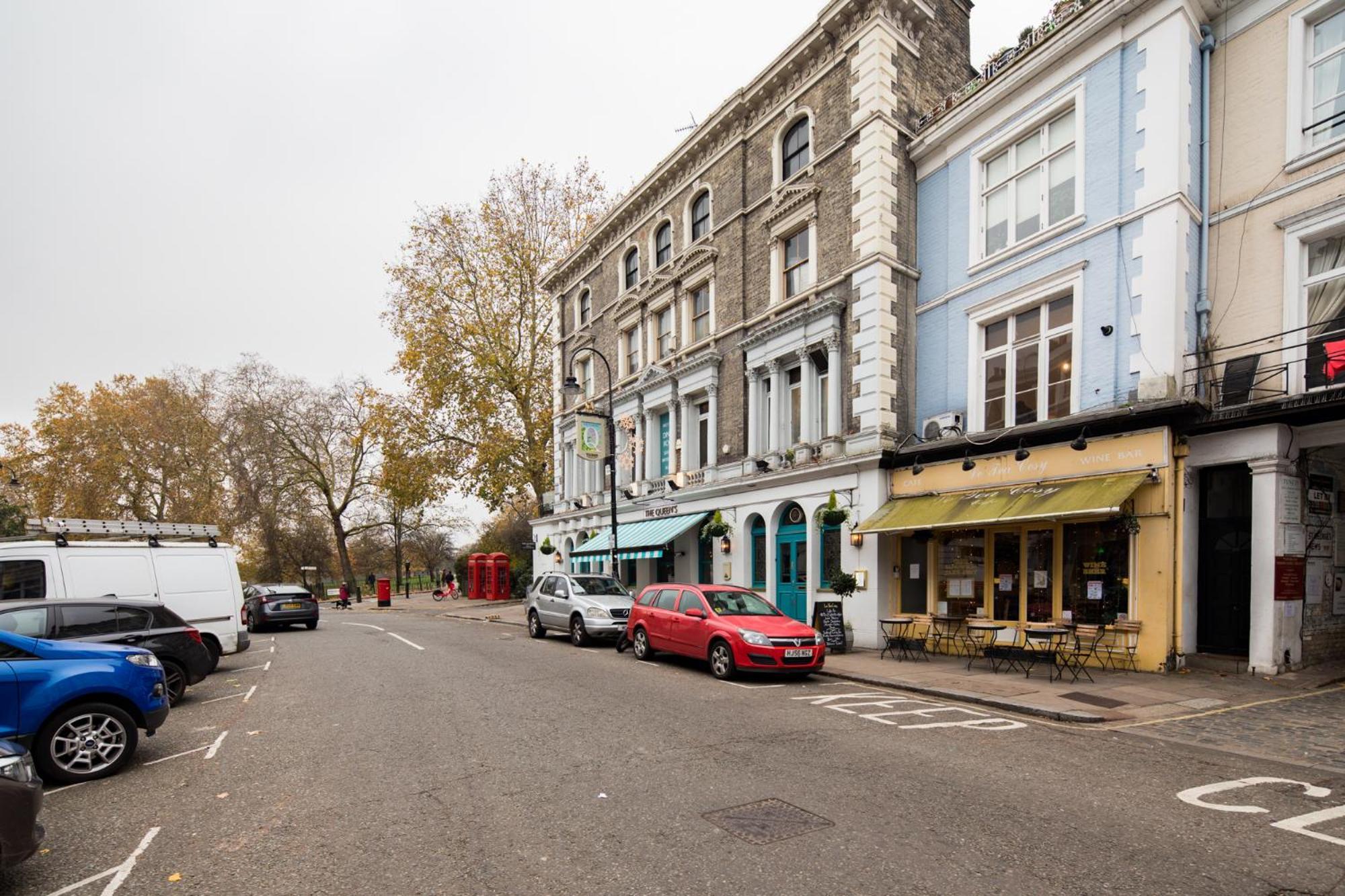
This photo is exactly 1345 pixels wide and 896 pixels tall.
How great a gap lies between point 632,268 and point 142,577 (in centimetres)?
1990

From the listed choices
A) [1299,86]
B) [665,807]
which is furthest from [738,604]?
[1299,86]

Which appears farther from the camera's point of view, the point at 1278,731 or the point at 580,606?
the point at 580,606

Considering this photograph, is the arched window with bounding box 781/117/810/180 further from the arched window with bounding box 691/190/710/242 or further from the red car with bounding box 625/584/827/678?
the red car with bounding box 625/584/827/678

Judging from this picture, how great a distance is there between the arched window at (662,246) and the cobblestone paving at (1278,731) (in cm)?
2051

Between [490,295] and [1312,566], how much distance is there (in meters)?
31.5

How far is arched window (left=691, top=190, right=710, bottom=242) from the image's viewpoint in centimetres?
2330

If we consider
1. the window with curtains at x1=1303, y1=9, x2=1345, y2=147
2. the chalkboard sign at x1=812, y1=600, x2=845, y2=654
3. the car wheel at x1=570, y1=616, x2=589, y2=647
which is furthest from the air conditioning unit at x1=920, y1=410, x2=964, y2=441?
the car wheel at x1=570, y1=616, x2=589, y2=647

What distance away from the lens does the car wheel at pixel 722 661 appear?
Result: 38.0 feet

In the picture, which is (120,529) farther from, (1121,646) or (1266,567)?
(1266,567)

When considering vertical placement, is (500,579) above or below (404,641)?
below

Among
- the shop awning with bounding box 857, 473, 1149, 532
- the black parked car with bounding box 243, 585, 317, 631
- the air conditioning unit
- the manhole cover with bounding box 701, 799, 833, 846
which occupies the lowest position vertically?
the black parked car with bounding box 243, 585, 317, 631

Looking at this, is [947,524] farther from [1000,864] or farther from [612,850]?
[612,850]

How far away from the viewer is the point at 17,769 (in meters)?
4.05

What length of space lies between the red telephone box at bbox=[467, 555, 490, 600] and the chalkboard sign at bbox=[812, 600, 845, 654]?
2686 centimetres
